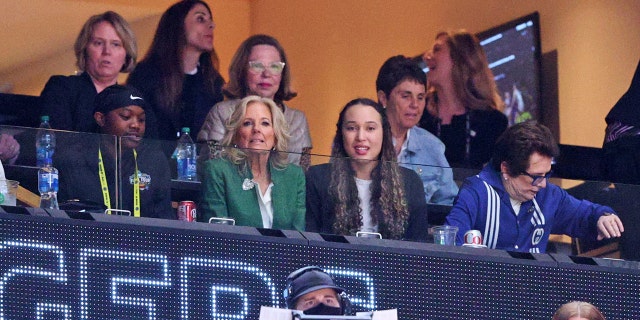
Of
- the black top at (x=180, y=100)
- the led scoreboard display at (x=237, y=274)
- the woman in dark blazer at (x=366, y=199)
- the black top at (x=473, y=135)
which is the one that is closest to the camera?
the led scoreboard display at (x=237, y=274)

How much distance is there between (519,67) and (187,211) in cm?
552

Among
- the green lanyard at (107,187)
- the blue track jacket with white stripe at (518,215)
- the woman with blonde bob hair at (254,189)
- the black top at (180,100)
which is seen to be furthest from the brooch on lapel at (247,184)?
the black top at (180,100)

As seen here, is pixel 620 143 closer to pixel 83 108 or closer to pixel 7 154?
pixel 83 108

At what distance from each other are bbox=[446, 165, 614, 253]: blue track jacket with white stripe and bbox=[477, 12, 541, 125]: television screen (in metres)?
4.26

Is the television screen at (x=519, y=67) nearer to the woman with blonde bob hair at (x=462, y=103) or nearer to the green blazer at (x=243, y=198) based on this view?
the woman with blonde bob hair at (x=462, y=103)

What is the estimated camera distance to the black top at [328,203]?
7.63 meters

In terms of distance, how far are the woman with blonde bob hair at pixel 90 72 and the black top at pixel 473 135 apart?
2103 millimetres

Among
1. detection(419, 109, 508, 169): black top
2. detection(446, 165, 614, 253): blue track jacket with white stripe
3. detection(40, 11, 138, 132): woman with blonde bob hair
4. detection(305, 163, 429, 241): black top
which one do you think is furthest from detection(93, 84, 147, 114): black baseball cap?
detection(419, 109, 508, 169): black top

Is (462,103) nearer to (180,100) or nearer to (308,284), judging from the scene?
(180,100)

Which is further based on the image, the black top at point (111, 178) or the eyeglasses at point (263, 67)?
the eyeglasses at point (263, 67)

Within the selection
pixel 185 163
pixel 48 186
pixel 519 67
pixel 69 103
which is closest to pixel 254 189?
pixel 185 163

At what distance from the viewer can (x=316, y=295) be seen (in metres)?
6.80

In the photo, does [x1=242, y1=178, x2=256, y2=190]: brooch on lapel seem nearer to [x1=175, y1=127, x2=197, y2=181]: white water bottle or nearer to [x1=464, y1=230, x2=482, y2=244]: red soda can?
[x1=175, y1=127, x2=197, y2=181]: white water bottle

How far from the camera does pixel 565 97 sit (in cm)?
1230
